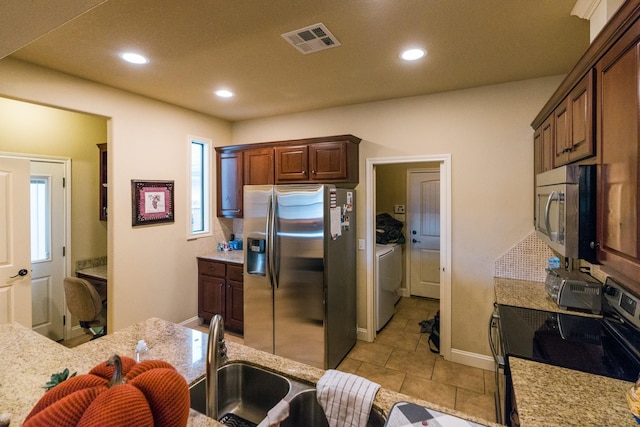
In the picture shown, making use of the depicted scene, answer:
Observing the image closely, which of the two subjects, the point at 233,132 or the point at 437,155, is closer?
the point at 437,155

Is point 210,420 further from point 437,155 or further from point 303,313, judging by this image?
point 437,155

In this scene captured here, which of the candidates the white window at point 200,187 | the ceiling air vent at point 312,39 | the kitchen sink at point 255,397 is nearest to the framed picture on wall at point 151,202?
the white window at point 200,187

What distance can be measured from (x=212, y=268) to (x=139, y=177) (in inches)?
53.2

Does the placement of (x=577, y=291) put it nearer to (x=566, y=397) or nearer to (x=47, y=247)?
(x=566, y=397)

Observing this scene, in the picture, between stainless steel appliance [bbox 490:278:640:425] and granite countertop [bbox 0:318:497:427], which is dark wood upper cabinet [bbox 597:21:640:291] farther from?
granite countertop [bbox 0:318:497:427]

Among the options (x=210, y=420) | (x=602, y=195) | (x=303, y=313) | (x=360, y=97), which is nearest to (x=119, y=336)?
(x=210, y=420)

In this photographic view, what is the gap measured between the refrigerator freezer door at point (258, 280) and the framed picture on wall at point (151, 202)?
1.06 m

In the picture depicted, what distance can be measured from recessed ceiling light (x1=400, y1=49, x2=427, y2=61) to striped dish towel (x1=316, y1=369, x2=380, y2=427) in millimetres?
2187

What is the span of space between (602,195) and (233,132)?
4161 millimetres

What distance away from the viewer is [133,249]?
3.20 metres

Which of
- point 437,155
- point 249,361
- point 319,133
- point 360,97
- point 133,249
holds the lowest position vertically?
point 249,361

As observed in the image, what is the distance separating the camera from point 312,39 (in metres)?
2.06

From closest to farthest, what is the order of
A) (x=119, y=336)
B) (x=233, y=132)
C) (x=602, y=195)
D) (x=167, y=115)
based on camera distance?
(x=602, y=195), (x=119, y=336), (x=167, y=115), (x=233, y=132)

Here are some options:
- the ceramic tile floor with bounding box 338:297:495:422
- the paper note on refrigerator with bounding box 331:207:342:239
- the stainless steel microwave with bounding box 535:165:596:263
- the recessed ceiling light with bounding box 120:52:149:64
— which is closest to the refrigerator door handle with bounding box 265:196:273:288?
the paper note on refrigerator with bounding box 331:207:342:239
